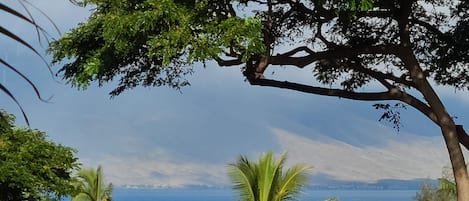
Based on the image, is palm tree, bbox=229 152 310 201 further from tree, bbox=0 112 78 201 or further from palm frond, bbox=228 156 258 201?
tree, bbox=0 112 78 201

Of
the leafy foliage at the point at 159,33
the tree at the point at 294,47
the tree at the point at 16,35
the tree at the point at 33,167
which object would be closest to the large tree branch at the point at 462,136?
the tree at the point at 294,47

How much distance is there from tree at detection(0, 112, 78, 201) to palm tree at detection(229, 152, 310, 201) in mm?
2264

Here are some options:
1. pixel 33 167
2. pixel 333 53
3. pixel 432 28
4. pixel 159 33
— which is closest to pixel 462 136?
pixel 432 28

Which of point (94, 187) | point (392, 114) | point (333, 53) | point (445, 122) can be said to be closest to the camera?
point (445, 122)

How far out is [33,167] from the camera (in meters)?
7.42

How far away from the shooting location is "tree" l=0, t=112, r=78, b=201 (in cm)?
720

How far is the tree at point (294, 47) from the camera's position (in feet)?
21.2

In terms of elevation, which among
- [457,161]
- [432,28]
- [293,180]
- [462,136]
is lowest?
[457,161]

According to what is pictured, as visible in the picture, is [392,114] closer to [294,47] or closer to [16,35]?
[294,47]

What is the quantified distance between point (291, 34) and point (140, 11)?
10.7ft

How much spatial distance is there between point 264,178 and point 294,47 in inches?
67.7

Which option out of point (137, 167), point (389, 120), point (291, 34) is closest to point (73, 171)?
point (291, 34)

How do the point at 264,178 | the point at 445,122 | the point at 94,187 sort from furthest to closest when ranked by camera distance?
the point at 94,187 < the point at 264,178 < the point at 445,122

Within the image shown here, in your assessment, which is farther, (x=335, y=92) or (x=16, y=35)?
(x=335, y=92)
